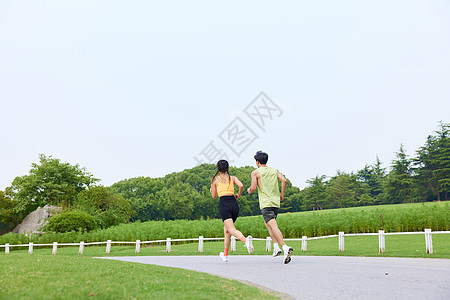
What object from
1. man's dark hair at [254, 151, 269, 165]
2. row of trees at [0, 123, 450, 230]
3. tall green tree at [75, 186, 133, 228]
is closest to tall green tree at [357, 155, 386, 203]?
row of trees at [0, 123, 450, 230]

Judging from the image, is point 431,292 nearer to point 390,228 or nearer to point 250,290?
point 250,290

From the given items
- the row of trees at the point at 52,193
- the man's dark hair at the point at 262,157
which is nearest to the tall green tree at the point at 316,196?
the row of trees at the point at 52,193

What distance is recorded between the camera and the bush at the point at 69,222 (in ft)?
91.3

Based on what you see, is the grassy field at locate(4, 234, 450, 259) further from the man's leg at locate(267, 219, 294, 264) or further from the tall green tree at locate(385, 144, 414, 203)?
the tall green tree at locate(385, 144, 414, 203)

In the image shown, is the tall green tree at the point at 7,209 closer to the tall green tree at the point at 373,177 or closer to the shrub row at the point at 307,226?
the shrub row at the point at 307,226

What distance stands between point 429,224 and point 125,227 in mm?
19403

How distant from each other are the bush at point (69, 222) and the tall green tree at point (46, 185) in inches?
481

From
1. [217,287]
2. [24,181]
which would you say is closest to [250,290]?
[217,287]

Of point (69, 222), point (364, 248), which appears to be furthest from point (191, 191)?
point (364, 248)

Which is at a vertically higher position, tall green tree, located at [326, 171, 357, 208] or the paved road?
tall green tree, located at [326, 171, 357, 208]

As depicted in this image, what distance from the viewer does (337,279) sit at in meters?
6.10

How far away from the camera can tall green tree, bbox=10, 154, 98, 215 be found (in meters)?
41.2

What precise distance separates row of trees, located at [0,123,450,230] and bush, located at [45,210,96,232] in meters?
4.00

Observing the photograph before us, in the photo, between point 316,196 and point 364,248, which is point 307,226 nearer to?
point 364,248
